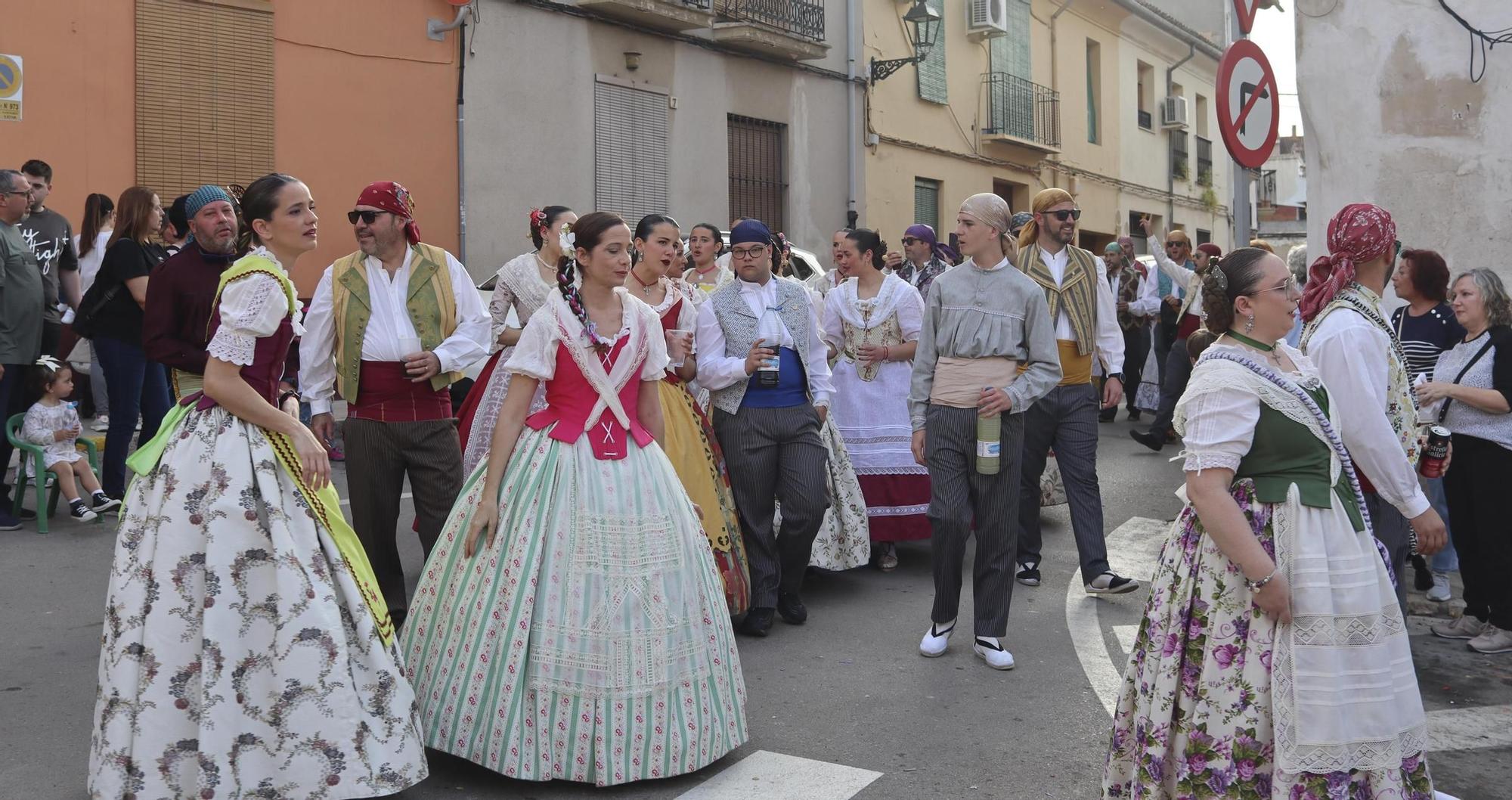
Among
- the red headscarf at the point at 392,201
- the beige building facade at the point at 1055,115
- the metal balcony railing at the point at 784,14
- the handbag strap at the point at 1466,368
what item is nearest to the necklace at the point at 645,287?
the red headscarf at the point at 392,201

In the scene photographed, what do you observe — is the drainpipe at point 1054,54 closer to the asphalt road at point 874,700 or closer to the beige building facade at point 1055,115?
the beige building facade at point 1055,115

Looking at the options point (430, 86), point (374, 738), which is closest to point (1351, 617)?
point (374, 738)

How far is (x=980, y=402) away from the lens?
5.63 meters

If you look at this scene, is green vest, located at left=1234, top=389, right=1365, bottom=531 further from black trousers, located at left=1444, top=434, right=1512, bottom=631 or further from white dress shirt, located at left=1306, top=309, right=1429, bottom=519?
black trousers, located at left=1444, top=434, right=1512, bottom=631

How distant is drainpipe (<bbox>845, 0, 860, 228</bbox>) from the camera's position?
20.8 metres

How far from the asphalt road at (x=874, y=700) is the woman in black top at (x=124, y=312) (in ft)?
2.62

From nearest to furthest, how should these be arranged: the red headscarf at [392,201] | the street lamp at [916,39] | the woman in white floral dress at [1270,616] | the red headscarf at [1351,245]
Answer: the woman in white floral dress at [1270,616] → the red headscarf at [1351,245] → the red headscarf at [392,201] → the street lamp at [916,39]

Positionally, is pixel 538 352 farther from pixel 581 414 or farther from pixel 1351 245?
pixel 1351 245

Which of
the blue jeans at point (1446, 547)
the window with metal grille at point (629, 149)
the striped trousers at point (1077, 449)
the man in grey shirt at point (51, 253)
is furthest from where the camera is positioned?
the window with metal grille at point (629, 149)

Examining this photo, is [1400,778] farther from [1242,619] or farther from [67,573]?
[67,573]

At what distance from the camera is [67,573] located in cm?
684

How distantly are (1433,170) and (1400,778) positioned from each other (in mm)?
7127

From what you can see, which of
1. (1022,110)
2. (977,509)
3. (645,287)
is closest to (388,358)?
(645,287)

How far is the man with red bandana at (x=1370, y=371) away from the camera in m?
4.12
